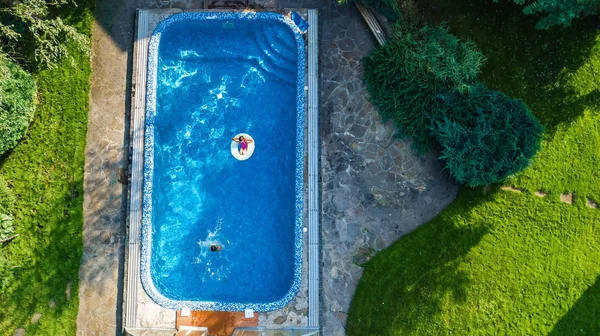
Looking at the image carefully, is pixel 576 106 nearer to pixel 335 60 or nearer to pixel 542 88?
pixel 542 88

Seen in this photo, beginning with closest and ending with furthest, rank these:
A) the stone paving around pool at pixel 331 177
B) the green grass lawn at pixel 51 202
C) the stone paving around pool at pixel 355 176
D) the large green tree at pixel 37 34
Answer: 1. the large green tree at pixel 37 34
2. the green grass lawn at pixel 51 202
3. the stone paving around pool at pixel 331 177
4. the stone paving around pool at pixel 355 176

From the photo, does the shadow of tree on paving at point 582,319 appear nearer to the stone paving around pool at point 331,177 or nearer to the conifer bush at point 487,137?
the conifer bush at point 487,137

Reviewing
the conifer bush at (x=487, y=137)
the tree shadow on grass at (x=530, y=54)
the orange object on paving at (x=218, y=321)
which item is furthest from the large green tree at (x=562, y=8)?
the orange object on paving at (x=218, y=321)

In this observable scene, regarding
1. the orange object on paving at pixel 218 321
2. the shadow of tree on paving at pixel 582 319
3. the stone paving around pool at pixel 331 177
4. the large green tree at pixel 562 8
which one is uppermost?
the large green tree at pixel 562 8

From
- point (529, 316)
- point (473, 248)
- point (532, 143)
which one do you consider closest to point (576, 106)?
point (532, 143)

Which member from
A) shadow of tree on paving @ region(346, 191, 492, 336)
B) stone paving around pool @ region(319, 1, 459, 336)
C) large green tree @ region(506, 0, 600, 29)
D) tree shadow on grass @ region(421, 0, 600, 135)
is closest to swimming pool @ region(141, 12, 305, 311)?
stone paving around pool @ region(319, 1, 459, 336)
